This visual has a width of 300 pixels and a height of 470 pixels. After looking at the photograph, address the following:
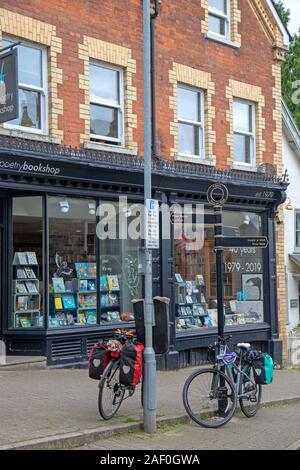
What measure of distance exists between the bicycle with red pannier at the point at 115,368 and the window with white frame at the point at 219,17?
31.7 feet

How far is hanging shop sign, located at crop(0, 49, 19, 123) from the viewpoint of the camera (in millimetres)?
9758

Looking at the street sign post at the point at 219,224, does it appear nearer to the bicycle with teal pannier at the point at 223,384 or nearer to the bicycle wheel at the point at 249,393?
the bicycle with teal pannier at the point at 223,384

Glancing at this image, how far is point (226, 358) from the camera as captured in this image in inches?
352

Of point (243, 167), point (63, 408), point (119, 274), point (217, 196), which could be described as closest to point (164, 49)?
point (243, 167)

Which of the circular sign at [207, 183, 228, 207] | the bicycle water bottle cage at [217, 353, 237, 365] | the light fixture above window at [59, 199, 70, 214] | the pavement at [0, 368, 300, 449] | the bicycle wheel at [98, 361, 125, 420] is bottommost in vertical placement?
the pavement at [0, 368, 300, 449]

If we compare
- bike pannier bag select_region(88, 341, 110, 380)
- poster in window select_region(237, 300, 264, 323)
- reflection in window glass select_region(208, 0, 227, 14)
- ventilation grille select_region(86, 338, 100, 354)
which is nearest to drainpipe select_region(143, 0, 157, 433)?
bike pannier bag select_region(88, 341, 110, 380)

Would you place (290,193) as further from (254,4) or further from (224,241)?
(224,241)

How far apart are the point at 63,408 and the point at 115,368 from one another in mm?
1028

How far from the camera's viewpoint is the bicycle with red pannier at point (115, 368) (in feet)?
26.6

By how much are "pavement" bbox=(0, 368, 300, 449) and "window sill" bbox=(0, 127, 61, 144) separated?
3967 mm

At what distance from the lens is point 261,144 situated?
54.3 feet

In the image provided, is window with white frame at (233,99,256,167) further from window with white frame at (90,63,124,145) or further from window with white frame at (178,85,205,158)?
window with white frame at (90,63,124,145)

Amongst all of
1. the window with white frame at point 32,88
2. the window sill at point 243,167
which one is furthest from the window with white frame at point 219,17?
the window with white frame at point 32,88

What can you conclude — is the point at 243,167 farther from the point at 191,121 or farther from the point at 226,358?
the point at 226,358
